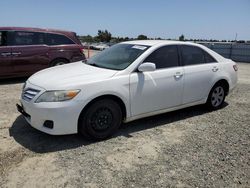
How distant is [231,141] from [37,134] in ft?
10.3

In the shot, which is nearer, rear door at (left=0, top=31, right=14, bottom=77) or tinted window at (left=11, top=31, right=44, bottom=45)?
rear door at (left=0, top=31, right=14, bottom=77)

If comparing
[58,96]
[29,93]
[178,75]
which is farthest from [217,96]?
[29,93]

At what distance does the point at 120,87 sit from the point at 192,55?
6.73 feet

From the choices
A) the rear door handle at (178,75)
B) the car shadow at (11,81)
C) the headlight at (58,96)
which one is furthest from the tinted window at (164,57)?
the car shadow at (11,81)

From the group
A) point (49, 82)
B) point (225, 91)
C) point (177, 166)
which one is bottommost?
point (177, 166)

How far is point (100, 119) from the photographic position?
183 inches

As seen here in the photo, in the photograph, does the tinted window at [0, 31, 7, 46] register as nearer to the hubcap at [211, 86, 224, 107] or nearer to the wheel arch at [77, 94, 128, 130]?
the wheel arch at [77, 94, 128, 130]

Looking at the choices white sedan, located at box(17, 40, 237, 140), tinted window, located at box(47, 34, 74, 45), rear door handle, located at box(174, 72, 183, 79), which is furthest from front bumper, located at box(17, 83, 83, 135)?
tinted window, located at box(47, 34, 74, 45)

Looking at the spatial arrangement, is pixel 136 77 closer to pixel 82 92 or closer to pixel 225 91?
pixel 82 92

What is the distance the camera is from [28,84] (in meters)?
4.84

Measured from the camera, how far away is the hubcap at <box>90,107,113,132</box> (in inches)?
180

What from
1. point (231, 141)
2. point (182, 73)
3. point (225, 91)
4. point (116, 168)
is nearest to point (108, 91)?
point (116, 168)

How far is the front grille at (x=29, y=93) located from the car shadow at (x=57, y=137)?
0.64m

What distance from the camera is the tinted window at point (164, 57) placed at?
A: 5.34 metres
